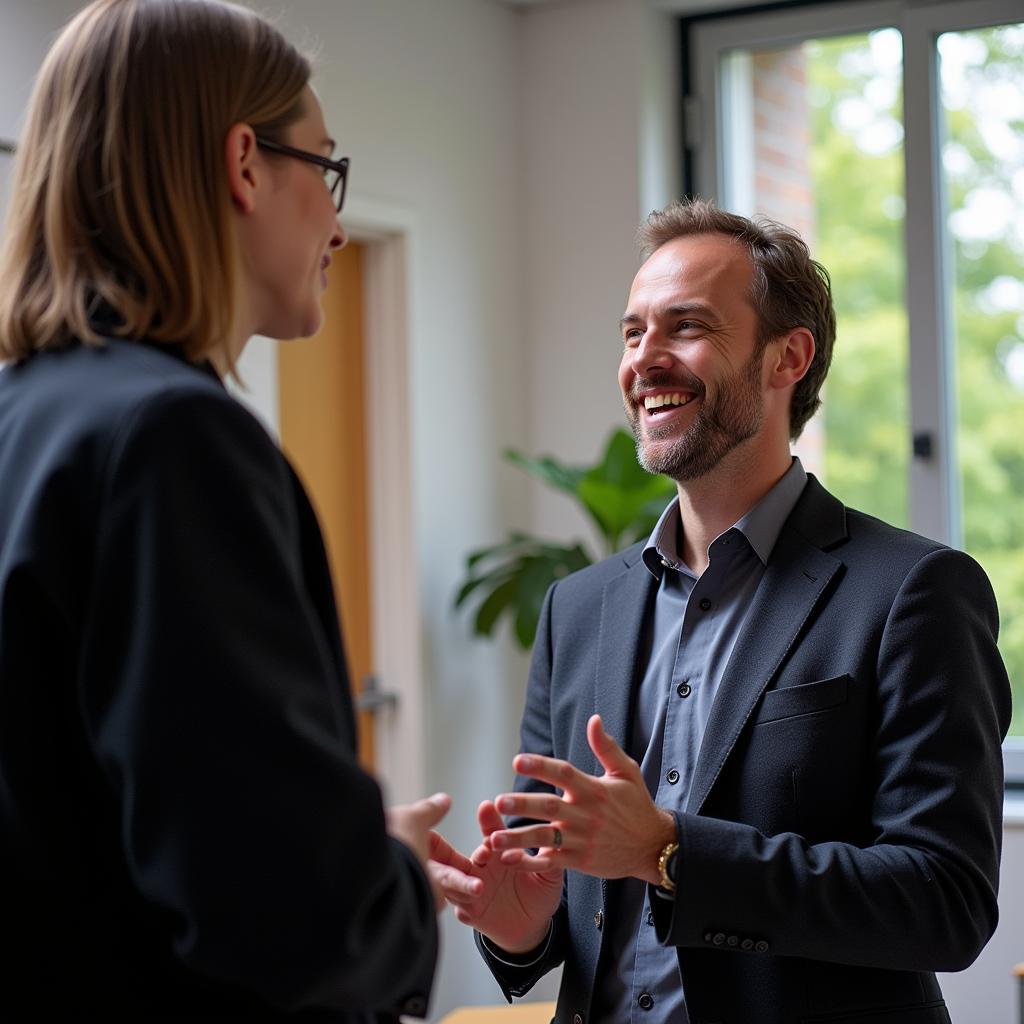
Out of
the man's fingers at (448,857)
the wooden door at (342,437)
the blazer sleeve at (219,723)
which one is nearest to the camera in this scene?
the blazer sleeve at (219,723)

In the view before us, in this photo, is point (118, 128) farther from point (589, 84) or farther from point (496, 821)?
point (589, 84)

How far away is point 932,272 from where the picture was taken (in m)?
4.45

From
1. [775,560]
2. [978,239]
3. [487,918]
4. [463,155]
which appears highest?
[463,155]

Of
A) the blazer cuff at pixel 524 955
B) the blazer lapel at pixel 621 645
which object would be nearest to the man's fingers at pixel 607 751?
the blazer lapel at pixel 621 645

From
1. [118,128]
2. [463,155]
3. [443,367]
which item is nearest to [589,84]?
[463,155]

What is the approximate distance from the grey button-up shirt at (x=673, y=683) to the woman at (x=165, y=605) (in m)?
0.74

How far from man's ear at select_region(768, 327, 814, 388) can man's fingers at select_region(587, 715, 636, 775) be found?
765 mm

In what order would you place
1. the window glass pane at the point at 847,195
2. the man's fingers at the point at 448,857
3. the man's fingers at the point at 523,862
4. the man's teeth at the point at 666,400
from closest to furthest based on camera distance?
the man's fingers at the point at 523,862 < the man's fingers at the point at 448,857 < the man's teeth at the point at 666,400 < the window glass pane at the point at 847,195

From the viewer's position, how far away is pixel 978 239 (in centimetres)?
448

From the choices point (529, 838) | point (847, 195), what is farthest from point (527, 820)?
point (847, 195)

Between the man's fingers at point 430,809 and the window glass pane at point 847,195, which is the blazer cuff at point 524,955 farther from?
the window glass pane at point 847,195

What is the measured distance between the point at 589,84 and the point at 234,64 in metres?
4.00

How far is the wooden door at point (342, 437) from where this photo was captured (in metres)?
4.18

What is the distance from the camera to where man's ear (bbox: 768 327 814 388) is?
82.4 inches
